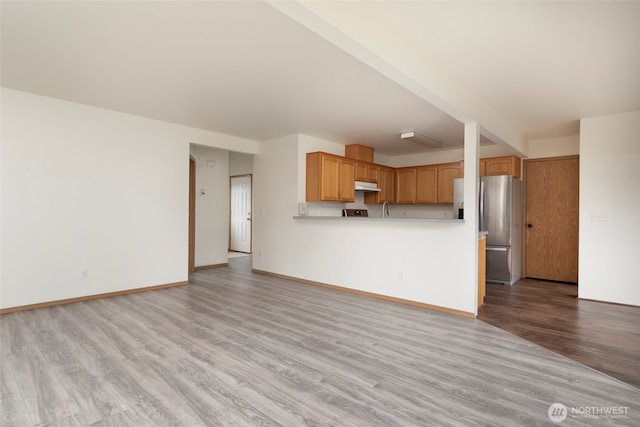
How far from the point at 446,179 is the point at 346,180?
2.11m

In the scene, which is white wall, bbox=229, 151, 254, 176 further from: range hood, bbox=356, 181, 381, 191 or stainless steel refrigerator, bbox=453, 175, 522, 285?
stainless steel refrigerator, bbox=453, 175, 522, 285

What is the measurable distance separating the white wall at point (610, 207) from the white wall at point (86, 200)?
230 inches

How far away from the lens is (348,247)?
4844 millimetres

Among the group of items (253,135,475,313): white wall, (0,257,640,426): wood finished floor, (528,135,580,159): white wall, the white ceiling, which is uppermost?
the white ceiling

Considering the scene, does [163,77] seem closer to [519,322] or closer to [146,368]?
[146,368]

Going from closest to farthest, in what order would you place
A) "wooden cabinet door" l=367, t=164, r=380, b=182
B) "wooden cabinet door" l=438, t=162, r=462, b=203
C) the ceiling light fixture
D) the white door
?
the ceiling light fixture
"wooden cabinet door" l=438, t=162, r=462, b=203
"wooden cabinet door" l=367, t=164, r=380, b=182
the white door

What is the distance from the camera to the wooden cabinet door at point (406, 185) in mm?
7094

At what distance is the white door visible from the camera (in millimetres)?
9031

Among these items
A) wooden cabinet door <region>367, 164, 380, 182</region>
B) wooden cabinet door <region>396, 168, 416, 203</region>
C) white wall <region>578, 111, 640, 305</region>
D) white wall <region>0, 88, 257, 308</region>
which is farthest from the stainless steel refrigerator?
white wall <region>0, 88, 257, 308</region>

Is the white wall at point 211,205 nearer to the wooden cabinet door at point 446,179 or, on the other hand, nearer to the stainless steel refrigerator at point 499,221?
the wooden cabinet door at point 446,179

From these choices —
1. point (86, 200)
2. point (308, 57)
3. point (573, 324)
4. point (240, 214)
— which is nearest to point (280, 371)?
point (308, 57)

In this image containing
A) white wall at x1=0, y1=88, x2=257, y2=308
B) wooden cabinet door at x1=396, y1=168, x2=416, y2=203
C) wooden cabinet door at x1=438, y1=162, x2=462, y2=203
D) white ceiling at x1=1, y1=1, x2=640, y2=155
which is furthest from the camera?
wooden cabinet door at x1=396, y1=168, x2=416, y2=203

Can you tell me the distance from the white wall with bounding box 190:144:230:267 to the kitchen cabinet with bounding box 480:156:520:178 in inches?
205

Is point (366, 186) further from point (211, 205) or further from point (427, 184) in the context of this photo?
point (211, 205)
